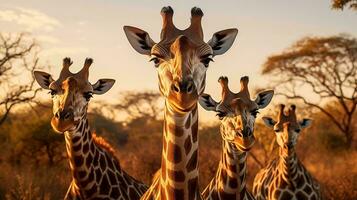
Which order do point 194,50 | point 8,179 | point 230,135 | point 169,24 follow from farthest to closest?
point 8,179
point 230,135
point 169,24
point 194,50

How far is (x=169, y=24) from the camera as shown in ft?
13.2

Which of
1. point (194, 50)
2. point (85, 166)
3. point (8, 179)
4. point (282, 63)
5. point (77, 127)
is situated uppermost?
point (282, 63)

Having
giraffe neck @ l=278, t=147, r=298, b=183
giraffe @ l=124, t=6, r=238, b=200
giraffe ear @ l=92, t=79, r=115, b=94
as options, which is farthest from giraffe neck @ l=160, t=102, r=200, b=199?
giraffe neck @ l=278, t=147, r=298, b=183

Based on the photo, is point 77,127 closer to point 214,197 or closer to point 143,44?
point 214,197

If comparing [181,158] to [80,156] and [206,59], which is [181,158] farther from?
[80,156]

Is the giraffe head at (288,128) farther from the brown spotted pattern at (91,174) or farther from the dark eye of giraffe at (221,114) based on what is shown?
the brown spotted pattern at (91,174)

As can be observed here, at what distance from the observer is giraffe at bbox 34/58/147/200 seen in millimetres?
6046

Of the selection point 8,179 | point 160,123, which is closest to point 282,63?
point 160,123

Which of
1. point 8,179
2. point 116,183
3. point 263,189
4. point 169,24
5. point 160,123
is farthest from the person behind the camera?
point 160,123

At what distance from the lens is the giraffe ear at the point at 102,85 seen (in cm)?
680

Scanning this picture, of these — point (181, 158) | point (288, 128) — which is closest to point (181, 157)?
point (181, 158)

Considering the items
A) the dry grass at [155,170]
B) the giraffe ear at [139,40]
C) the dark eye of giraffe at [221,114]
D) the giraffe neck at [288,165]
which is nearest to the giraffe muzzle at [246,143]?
the dark eye of giraffe at [221,114]

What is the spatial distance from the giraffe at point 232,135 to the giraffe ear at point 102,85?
1166 millimetres

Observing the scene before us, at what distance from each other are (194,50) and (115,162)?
12.0 feet
